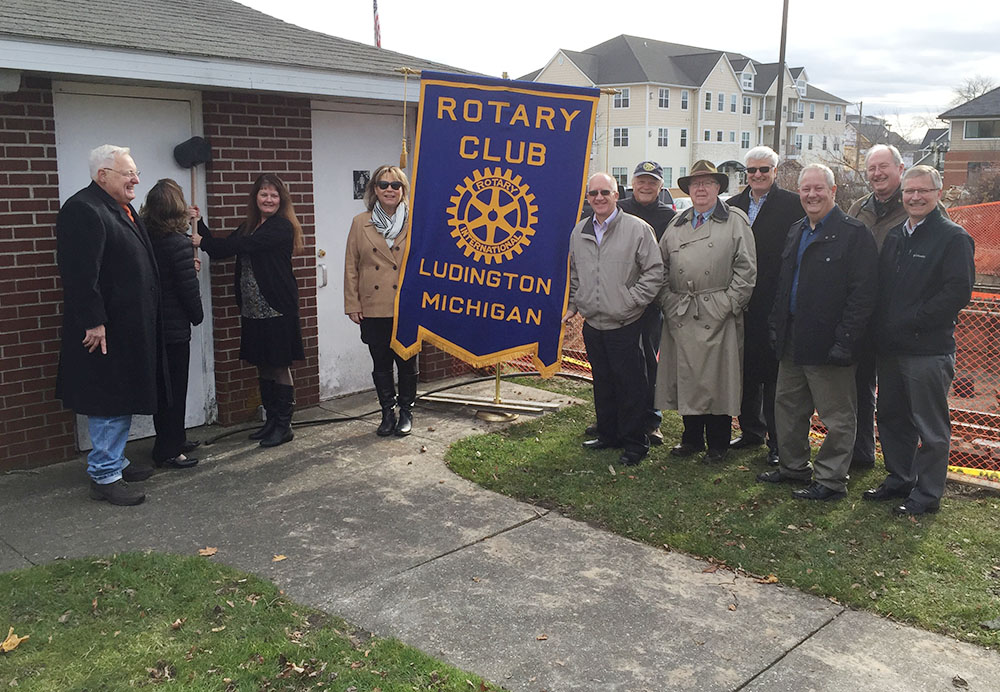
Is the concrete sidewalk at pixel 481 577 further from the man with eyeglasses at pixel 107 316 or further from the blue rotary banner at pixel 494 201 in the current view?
the blue rotary banner at pixel 494 201

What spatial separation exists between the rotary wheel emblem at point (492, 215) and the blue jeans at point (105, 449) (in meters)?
2.67

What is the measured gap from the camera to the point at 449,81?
635 centimetres

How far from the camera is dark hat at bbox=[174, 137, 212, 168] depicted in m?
6.16

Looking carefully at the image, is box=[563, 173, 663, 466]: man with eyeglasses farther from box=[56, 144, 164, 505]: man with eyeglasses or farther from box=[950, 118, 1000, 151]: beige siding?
box=[950, 118, 1000, 151]: beige siding

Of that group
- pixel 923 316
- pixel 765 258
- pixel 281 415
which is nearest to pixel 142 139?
pixel 281 415

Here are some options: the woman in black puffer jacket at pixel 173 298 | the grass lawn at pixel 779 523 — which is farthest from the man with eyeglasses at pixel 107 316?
the grass lawn at pixel 779 523

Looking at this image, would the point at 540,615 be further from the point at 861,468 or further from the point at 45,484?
the point at 45,484

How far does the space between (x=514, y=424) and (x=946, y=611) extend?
363 cm

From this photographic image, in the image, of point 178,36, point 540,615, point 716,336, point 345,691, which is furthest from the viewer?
point 178,36

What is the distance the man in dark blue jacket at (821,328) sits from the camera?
4973 mm

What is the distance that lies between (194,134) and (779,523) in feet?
15.8

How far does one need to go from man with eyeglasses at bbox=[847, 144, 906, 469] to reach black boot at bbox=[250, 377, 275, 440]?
13.1ft

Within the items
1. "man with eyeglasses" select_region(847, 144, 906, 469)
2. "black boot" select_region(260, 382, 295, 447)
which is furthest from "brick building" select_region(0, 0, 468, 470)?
"man with eyeglasses" select_region(847, 144, 906, 469)

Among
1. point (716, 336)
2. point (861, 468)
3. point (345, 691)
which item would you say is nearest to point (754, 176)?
point (716, 336)
